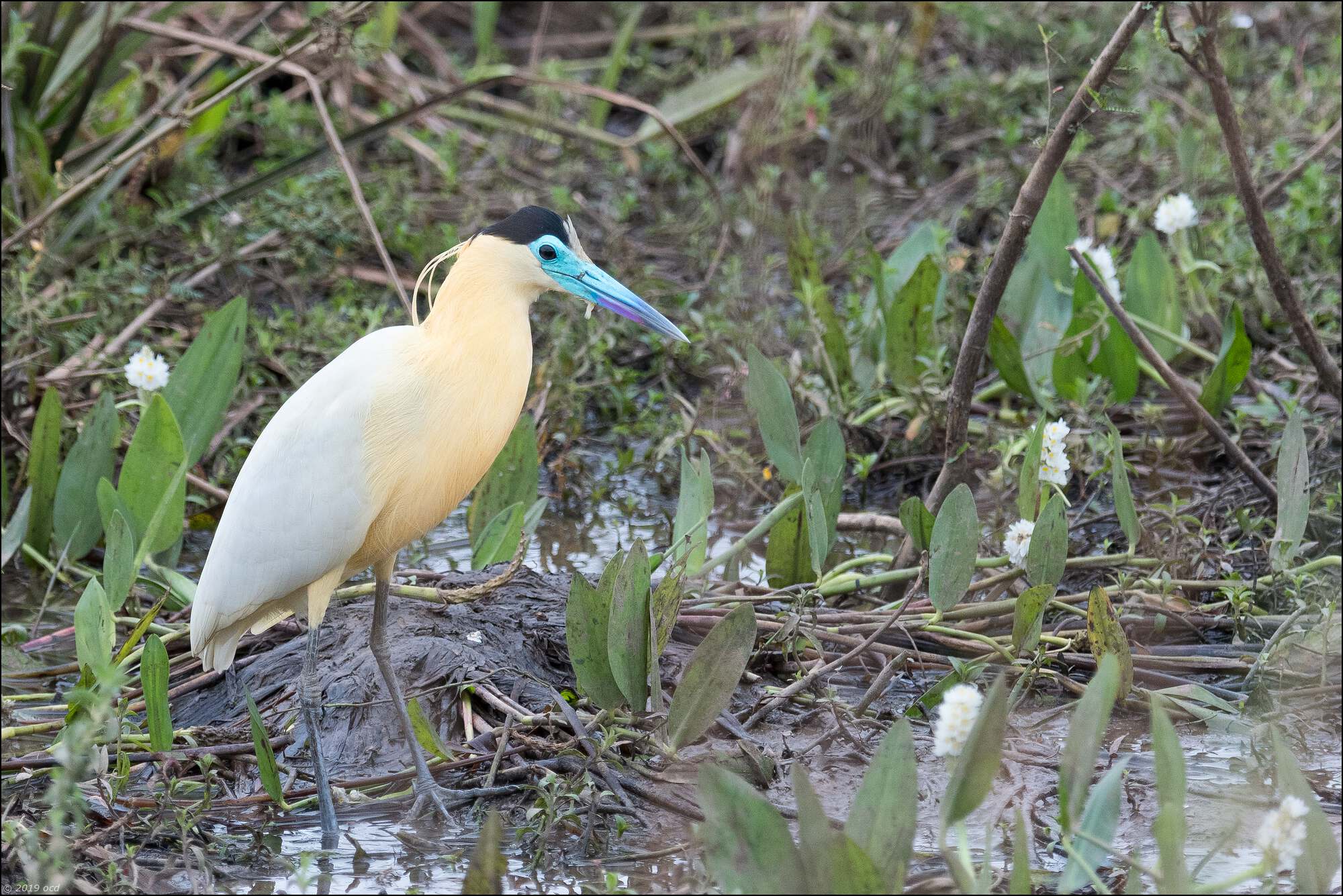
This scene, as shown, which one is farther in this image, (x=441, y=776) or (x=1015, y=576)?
(x=1015, y=576)

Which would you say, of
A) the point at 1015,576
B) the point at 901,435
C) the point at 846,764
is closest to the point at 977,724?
the point at 846,764

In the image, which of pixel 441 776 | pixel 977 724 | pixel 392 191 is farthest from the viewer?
pixel 392 191

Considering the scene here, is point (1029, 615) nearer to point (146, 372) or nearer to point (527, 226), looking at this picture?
point (527, 226)

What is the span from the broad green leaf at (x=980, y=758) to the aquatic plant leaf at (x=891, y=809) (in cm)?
7

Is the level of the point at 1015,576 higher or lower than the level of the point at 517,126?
lower

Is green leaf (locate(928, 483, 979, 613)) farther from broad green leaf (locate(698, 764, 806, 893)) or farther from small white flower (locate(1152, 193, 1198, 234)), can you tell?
small white flower (locate(1152, 193, 1198, 234))

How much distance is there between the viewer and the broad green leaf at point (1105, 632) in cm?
315

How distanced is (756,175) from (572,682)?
3568 mm

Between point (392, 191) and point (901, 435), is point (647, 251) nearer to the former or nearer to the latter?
point (392, 191)

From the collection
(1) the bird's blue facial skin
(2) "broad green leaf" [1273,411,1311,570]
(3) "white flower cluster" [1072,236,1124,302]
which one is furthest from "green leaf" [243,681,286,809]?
(3) "white flower cluster" [1072,236,1124,302]

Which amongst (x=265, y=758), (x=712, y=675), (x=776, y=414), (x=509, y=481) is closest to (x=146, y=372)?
(x=509, y=481)

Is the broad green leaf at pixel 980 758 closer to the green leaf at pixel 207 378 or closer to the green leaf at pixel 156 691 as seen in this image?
the green leaf at pixel 156 691

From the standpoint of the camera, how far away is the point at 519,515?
3.89 meters

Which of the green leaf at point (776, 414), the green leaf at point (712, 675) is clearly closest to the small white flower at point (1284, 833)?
the green leaf at point (712, 675)
